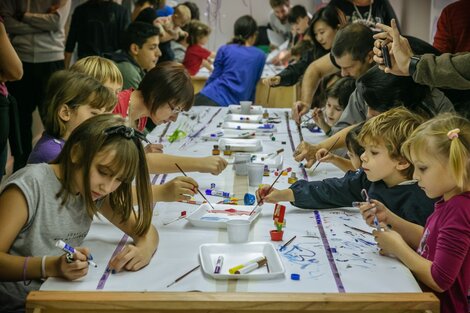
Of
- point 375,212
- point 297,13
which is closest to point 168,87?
point 375,212

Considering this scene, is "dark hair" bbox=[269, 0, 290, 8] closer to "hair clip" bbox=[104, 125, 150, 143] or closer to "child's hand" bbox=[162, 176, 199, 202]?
"child's hand" bbox=[162, 176, 199, 202]

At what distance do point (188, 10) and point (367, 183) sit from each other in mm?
4593

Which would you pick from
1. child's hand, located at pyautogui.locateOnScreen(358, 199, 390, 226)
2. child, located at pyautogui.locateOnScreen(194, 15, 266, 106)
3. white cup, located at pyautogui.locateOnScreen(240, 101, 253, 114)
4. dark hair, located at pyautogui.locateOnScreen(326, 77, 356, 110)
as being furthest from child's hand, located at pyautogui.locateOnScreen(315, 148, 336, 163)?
child, located at pyautogui.locateOnScreen(194, 15, 266, 106)

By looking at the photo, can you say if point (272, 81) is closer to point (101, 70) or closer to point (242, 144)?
point (242, 144)

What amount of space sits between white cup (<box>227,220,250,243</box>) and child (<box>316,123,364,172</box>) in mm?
693

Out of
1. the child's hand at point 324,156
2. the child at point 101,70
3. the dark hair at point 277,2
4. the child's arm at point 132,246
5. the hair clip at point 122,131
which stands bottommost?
the dark hair at point 277,2

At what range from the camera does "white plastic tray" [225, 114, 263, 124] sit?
388 centimetres

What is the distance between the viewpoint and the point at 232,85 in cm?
521

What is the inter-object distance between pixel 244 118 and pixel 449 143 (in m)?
2.27

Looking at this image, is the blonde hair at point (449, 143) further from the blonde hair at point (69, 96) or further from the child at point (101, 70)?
the child at point (101, 70)

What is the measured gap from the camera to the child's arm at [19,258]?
1.59 meters

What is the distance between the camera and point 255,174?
2.52 metres

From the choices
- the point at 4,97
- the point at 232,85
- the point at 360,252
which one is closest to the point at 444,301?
the point at 360,252

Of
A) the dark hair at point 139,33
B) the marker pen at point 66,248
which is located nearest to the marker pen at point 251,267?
the marker pen at point 66,248
